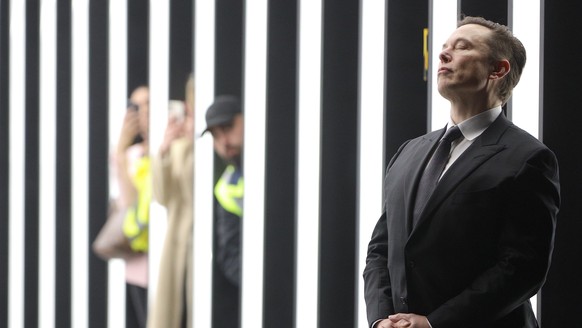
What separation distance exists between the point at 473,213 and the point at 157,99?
56.6 inches

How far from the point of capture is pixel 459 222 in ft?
4.66

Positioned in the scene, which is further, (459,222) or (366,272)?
(366,272)

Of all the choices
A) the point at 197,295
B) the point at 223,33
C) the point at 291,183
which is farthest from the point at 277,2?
the point at 197,295

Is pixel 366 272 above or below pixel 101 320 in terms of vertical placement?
above

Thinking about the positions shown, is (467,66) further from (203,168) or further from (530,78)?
(203,168)

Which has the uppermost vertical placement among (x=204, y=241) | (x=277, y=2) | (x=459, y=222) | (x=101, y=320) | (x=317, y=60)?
(x=277, y=2)

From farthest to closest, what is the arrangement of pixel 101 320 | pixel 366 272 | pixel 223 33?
pixel 101 320, pixel 223 33, pixel 366 272

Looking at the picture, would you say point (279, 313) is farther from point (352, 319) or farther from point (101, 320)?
point (101, 320)

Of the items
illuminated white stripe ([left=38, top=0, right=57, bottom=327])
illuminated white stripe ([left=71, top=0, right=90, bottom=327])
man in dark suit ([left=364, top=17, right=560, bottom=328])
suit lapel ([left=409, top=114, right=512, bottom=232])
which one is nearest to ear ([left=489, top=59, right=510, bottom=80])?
man in dark suit ([left=364, top=17, right=560, bottom=328])

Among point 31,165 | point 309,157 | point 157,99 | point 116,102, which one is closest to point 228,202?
point 309,157

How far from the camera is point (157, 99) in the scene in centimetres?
263

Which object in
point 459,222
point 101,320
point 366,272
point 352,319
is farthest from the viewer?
point 101,320

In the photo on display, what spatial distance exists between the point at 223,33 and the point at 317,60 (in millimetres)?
334

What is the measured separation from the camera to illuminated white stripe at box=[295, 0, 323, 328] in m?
2.31
